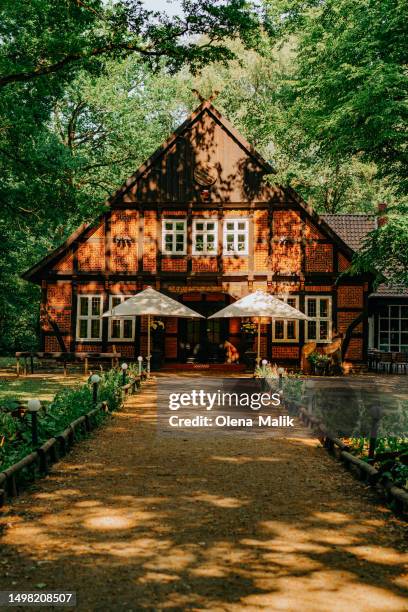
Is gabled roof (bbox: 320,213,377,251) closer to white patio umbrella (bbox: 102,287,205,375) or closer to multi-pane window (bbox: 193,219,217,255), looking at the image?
multi-pane window (bbox: 193,219,217,255)

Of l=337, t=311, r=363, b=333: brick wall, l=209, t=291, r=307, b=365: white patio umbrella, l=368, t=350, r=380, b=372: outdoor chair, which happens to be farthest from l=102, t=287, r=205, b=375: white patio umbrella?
l=368, t=350, r=380, b=372: outdoor chair

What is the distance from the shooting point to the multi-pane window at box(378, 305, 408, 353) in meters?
27.1

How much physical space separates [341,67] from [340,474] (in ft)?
44.9

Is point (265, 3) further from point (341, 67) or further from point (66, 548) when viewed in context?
point (66, 548)

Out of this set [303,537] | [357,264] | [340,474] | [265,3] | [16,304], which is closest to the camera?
[303,537]

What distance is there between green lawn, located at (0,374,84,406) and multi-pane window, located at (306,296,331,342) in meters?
8.76

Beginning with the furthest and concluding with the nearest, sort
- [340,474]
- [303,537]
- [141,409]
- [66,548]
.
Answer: [141,409], [340,474], [303,537], [66,548]

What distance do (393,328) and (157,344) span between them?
1048 cm

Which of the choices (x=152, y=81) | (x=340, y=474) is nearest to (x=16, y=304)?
(x=152, y=81)

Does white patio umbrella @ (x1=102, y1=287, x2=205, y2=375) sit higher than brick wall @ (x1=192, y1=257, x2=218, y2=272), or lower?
lower

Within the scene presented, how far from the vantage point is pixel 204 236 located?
23812 millimetres

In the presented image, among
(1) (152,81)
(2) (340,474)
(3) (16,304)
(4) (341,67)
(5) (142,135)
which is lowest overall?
(2) (340,474)

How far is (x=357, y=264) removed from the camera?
1762cm

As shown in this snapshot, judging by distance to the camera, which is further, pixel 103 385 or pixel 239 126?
pixel 239 126
